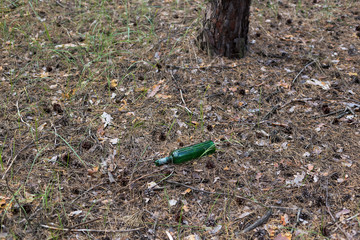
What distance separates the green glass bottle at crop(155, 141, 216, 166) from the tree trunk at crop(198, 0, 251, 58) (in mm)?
1502

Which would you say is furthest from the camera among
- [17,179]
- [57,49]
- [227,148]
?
[57,49]

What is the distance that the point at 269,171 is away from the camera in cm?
295

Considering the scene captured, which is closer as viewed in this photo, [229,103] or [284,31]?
[229,103]

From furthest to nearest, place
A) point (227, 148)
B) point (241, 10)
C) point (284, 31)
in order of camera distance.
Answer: point (284, 31)
point (241, 10)
point (227, 148)

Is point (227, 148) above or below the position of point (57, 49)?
below

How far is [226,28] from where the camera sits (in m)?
3.91

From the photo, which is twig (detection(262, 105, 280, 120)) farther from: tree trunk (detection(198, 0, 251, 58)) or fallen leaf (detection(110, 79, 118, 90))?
fallen leaf (detection(110, 79, 118, 90))

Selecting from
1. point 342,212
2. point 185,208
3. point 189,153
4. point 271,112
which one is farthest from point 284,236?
point 271,112

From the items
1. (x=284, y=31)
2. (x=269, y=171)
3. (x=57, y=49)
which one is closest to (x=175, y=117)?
(x=269, y=171)

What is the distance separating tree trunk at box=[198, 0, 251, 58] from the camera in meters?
3.79

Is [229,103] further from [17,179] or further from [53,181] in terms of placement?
[17,179]

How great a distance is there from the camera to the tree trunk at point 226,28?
3.79 meters

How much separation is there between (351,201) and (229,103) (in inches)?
59.4

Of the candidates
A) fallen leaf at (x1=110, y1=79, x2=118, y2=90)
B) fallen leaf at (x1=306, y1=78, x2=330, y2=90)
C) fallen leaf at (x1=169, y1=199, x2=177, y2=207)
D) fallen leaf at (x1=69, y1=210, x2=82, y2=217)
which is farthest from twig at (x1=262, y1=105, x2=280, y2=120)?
fallen leaf at (x1=69, y1=210, x2=82, y2=217)
